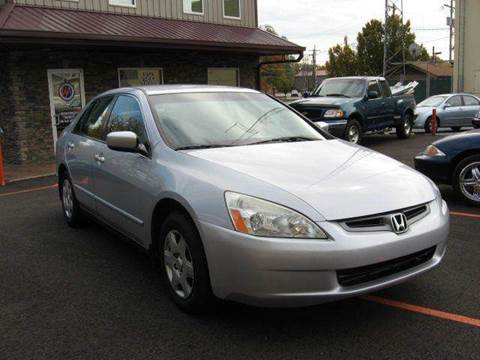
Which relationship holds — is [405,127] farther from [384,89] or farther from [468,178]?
[468,178]

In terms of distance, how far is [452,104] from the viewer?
18656mm

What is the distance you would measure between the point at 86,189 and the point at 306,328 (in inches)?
116

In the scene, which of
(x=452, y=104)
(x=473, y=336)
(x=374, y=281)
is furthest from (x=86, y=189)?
(x=452, y=104)

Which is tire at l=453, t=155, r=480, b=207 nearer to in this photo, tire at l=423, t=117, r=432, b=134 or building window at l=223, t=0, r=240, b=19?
tire at l=423, t=117, r=432, b=134

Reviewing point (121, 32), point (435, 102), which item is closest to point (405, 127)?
point (435, 102)

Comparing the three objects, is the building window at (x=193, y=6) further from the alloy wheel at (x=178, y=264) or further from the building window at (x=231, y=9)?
the alloy wheel at (x=178, y=264)

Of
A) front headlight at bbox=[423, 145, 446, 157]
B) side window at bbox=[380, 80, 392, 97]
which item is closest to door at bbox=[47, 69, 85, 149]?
side window at bbox=[380, 80, 392, 97]

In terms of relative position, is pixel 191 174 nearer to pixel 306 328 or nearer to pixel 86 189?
pixel 306 328

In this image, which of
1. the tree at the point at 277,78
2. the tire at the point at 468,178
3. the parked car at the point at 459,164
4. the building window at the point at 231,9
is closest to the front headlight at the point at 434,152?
the parked car at the point at 459,164

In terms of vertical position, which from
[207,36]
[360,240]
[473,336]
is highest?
[207,36]

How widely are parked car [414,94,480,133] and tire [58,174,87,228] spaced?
14.4 metres

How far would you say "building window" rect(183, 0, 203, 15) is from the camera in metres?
16.2

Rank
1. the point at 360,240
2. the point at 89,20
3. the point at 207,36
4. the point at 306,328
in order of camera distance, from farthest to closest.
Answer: the point at 207,36
the point at 89,20
the point at 306,328
the point at 360,240

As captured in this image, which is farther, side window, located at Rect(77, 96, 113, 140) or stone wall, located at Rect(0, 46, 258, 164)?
stone wall, located at Rect(0, 46, 258, 164)
